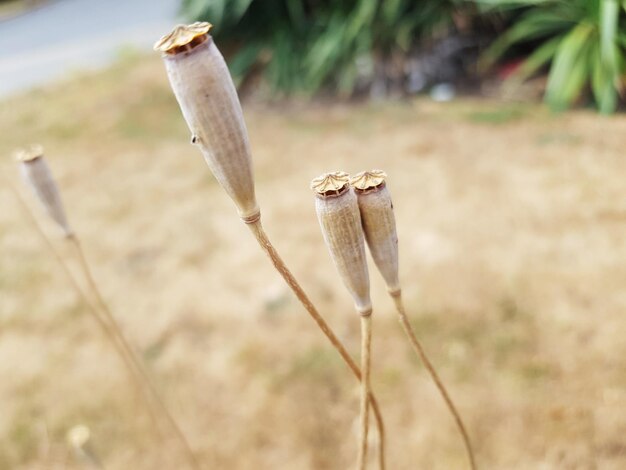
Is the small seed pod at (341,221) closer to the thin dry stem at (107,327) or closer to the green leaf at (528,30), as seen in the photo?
the thin dry stem at (107,327)

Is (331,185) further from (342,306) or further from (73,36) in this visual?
(73,36)

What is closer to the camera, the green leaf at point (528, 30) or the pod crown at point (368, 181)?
the pod crown at point (368, 181)

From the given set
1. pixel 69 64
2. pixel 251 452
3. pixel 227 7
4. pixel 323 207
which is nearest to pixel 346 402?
pixel 251 452

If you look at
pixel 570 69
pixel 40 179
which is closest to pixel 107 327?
pixel 40 179

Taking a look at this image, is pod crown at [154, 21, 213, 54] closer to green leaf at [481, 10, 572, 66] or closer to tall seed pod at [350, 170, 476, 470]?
tall seed pod at [350, 170, 476, 470]

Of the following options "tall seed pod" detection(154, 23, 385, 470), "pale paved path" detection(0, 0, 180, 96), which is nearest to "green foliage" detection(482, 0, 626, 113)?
"tall seed pod" detection(154, 23, 385, 470)

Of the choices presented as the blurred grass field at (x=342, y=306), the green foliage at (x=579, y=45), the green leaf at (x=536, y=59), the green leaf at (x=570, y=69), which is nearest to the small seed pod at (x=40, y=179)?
the blurred grass field at (x=342, y=306)

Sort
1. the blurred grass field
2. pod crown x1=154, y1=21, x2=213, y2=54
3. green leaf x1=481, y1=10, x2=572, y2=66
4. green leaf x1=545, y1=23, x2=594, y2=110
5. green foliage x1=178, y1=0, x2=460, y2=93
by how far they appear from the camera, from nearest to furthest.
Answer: pod crown x1=154, y1=21, x2=213, y2=54
the blurred grass field
green leaf x1=545, y1=23, x2=594, y2=110
green leaf x1=481, y1=10, x2=572, y2=66
green foliage x1=178, y1=0, x2=460, y2=93
